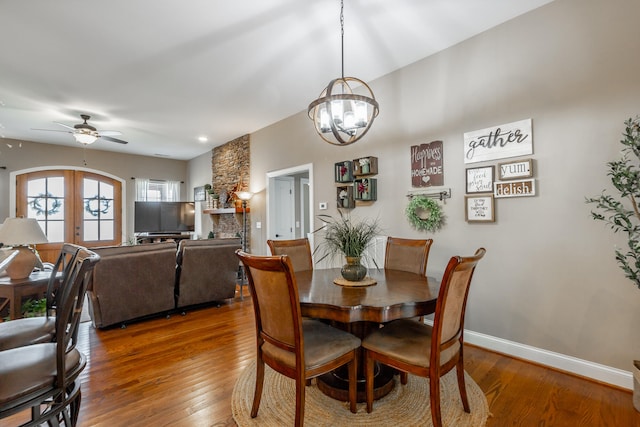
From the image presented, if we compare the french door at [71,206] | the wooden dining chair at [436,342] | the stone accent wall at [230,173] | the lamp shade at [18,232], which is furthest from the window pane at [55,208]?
the wooden dining chair at [436,342]

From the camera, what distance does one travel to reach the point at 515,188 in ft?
8.36

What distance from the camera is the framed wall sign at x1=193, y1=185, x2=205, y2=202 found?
764 cm

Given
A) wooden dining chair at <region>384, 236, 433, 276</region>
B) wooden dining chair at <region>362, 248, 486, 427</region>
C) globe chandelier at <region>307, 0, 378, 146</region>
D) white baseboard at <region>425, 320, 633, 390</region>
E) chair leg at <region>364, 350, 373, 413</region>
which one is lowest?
white baseboard at <region>425, 320, 633, 390</region>

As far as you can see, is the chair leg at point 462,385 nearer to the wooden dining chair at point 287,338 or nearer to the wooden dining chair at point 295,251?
the wooden dining chair at point 287,338

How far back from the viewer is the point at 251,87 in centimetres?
386

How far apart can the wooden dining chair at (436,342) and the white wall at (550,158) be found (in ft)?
3.69

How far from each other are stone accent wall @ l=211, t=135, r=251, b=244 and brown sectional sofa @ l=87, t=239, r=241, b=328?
2.19 meters

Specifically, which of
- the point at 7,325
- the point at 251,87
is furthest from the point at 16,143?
the point at 7,325

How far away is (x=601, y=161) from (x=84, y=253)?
140 inches

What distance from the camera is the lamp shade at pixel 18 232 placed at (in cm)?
266

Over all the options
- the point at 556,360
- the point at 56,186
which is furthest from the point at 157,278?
the point at 56,186

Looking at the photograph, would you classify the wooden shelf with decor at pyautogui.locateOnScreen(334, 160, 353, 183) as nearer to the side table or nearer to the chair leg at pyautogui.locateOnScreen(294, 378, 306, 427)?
the chair leg at pyautogui.locateOnScreen(294, 378, 306, 427)

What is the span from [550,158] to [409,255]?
139 centimetres

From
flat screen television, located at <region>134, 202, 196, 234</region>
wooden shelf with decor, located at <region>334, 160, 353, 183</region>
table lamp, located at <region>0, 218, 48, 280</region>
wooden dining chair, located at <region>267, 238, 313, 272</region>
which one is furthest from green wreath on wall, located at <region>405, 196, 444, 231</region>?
flat screen television, located at <region>134, 202, 196, 234</region>
